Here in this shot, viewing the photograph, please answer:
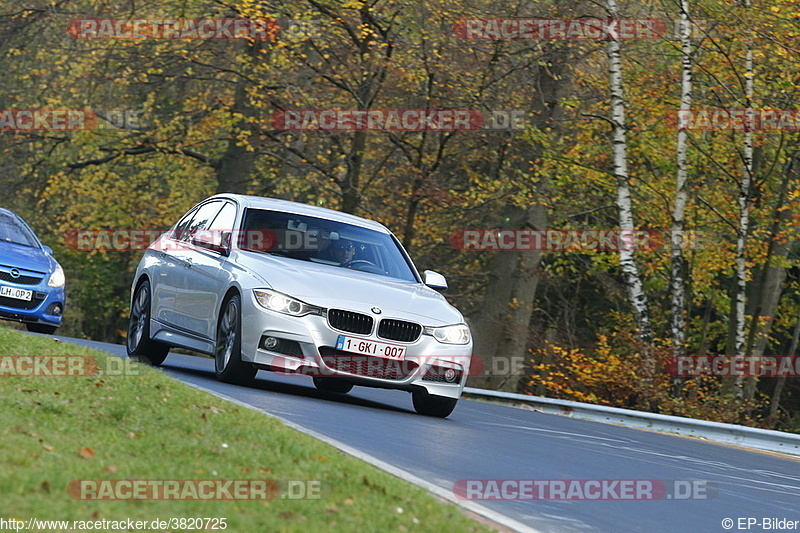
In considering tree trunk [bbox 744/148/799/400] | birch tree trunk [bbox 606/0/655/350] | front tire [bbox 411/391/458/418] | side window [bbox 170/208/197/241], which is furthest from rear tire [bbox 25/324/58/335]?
tree trunk [bbox 744/148/799/400]

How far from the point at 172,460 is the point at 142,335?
7.65 metres

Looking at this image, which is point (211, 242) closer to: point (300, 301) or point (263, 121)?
point (300, 301)

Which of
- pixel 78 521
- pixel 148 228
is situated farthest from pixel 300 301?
pixel 148 228

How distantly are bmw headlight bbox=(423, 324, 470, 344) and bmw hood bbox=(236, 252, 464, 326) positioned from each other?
61mm

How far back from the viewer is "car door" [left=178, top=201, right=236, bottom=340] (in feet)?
42.6

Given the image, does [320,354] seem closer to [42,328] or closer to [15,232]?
[42,328]

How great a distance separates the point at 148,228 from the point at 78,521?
3808 cm

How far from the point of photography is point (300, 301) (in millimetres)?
12023

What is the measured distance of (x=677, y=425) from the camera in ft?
55.1

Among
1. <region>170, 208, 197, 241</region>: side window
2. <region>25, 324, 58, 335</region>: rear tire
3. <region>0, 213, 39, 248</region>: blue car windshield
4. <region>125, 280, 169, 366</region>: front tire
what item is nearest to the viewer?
<region>125, 280, 169, 366</region>: front tire

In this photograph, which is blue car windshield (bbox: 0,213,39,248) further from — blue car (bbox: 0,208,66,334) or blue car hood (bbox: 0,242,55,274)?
blue car hood (bbox: 0,242,55,274)

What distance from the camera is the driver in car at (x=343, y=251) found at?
527 inches

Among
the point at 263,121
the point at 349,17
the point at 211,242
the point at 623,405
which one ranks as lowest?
the point at 623,405

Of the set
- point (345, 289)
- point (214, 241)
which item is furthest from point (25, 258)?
point (345, 289)
